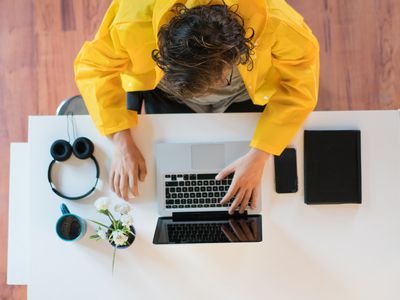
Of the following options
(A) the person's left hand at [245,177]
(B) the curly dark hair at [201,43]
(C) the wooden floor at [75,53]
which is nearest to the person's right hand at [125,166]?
(A) the person's left hand at [245,177]

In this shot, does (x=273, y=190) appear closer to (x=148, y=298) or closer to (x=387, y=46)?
(x=148, y=298)

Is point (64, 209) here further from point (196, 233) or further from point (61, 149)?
point (196, 233)

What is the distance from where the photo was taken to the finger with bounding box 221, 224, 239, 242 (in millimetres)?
881

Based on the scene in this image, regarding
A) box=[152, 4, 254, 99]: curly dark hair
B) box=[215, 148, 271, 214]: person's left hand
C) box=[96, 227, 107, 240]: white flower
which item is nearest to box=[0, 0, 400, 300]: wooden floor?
box=[215, 148, 271, 214]: person's left hand

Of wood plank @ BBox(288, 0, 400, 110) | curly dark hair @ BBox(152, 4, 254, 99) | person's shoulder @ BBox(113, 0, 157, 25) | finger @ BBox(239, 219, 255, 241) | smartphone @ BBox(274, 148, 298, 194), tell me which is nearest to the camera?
curly dark hair @ BBox(152, 4, 254, 99)

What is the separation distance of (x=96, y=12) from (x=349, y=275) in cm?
143

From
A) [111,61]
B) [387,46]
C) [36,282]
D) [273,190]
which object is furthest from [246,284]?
[387,46]

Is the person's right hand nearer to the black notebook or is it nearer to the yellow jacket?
the yellow jacket

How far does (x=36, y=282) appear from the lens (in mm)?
990

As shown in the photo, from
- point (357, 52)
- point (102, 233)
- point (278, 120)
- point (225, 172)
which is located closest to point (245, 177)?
point (225, 172)

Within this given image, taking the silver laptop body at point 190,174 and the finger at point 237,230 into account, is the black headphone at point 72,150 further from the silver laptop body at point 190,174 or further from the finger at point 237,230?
the finger at point 237,230

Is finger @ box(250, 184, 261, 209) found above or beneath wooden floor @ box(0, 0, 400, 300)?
beneath

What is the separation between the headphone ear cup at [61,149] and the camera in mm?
980

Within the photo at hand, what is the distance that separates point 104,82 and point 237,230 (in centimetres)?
49
